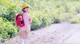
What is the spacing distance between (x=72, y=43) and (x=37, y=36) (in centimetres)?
208

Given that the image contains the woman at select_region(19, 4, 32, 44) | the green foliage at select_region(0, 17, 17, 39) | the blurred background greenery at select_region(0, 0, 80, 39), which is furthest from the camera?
the blurred background greenery at select_region(0, 0, 80, 39)

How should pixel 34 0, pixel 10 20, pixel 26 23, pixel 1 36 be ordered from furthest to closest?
1. pixel 34 0
2. pixel 10 20
3. pixel 1 36
4. pixel 26 23

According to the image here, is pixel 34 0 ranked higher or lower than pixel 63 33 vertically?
higher

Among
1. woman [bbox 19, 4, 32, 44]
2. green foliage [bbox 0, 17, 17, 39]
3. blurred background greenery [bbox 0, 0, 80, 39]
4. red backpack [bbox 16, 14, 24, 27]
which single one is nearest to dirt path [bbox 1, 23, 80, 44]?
green foliage [bbox 0, 17, 17, 39]

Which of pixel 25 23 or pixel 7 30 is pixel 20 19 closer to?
pixel 25 23

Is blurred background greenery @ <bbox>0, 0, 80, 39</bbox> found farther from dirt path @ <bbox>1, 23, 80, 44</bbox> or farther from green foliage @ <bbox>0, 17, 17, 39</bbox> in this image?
dirt path @ <bbox>1, 23, 80, 44</bbox>

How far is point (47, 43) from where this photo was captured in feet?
35.0

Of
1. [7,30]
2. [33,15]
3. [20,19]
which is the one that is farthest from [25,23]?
[33,15]

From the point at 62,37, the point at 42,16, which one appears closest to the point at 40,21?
the point at 42,16

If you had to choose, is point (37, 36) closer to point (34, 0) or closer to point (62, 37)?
point (62, 37)

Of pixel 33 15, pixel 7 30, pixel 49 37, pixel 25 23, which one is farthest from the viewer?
pixel 33 15

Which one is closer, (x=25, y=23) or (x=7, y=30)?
(x=25, y=23)

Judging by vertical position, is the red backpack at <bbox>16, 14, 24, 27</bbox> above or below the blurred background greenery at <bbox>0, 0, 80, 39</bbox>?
above

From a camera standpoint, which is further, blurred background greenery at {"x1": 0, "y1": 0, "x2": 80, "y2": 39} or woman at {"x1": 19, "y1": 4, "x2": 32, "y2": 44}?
blurred background greenery at {"x1": 0, "y1": 0, "x2": 80, "y2": 39}
